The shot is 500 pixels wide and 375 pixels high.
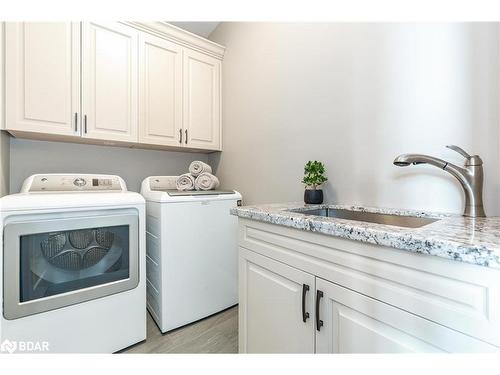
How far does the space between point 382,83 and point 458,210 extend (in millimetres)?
696

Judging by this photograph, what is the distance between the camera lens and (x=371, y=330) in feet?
2.28

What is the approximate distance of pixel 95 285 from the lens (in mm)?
1395

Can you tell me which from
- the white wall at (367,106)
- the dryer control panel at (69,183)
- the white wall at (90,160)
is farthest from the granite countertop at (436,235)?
the white wall at (90,160)

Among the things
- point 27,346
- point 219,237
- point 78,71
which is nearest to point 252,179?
point 219,237

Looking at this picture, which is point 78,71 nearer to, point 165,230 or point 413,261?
point 165,230

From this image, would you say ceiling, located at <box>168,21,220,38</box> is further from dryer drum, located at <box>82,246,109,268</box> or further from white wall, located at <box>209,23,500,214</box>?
dryer drum, located at <box>82,246,109,268</box>

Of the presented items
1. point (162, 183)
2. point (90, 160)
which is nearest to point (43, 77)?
point (90, 160)

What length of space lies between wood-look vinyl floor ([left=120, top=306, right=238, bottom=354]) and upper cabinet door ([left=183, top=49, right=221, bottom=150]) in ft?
4.96

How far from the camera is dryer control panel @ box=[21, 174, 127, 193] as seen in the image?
1620 millimetres

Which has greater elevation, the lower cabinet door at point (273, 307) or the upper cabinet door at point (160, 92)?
the upper cabinet door at point (160, 92)

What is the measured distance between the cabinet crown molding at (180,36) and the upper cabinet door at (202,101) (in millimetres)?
57

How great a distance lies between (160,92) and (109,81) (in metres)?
0.38

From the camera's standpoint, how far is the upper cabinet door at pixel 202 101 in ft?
7.23

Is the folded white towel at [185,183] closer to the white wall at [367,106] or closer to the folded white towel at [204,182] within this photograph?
the folded white towel at [204,182]
